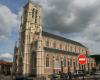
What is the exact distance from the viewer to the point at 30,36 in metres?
72.2

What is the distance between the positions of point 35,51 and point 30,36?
7591 millimetres

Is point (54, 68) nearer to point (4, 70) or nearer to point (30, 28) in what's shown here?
point (30, 28)

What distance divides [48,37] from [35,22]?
29.1ft

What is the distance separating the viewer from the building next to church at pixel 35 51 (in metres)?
66.9

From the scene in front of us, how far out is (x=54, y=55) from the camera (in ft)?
242

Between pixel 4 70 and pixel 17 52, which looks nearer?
pixel 17 52

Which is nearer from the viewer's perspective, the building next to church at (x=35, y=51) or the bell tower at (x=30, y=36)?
the bell tower at (x=30, y=36)

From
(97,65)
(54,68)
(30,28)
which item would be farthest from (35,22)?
(97,65)

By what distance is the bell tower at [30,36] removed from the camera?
A: 2617 inches

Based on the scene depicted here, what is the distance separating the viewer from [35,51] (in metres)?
68.1

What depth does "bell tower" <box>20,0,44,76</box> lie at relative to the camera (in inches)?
2617

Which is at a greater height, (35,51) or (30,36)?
(30,36)

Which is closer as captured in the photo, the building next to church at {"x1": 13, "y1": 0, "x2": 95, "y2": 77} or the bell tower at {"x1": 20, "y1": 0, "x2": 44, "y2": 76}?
the bell tower at {"x1": 20, "y1": 0, "x2": 44, "y2": 76}

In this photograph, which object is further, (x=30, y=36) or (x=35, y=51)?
(x=30, y=36)
